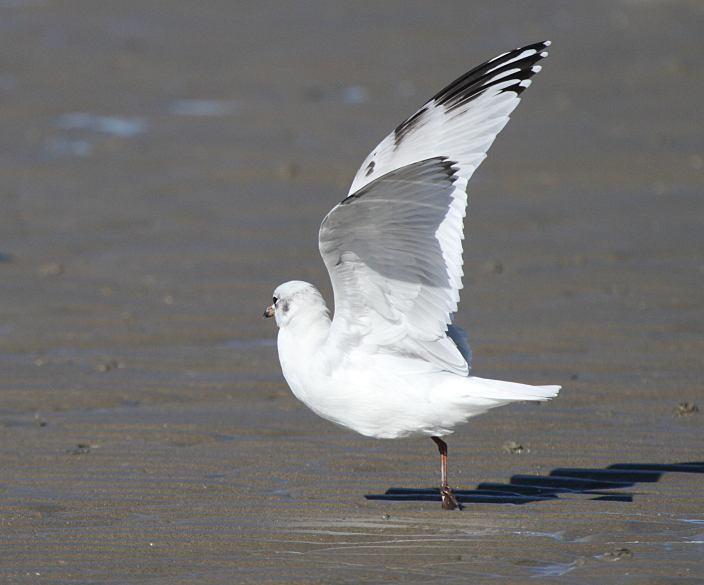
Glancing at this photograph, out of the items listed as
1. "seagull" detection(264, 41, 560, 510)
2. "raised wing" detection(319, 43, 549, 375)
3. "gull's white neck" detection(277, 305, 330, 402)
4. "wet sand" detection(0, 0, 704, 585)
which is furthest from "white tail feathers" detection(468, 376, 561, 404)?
"gull's white neck" detection(277, 305, 330, 402)

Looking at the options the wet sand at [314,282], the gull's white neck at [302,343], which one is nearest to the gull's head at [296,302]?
the gull's white neck at [302,343]

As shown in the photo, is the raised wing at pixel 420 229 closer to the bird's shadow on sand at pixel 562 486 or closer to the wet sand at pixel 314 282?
the bird's shadow on sand at pixel 562 486

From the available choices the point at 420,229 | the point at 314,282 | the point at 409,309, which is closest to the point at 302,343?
the point at 409,309

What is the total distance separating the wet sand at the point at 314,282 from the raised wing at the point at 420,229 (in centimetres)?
83

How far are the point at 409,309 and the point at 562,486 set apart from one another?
47.9 inches

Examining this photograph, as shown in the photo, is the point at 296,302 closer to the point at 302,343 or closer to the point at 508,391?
the point at 302,343

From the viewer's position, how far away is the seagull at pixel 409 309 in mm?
5020

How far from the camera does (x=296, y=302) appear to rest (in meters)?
5.48

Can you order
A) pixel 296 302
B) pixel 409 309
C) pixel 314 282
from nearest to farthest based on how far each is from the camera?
pixel 409 309 → pixel 296 302 → pixel 314 282

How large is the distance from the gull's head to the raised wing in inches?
7.4

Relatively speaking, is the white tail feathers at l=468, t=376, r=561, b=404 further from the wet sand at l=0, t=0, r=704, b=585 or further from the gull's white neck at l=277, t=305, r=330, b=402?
the gull's white neck at l=277, t=305, r=330, b=402

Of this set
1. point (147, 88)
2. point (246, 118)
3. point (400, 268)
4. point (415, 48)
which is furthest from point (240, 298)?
point (415, 48)

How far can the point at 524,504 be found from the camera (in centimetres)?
526

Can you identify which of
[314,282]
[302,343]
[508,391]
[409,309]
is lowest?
[508,391]
